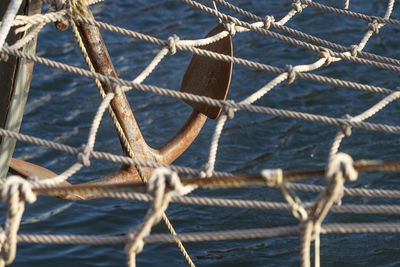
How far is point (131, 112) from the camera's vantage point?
2.54 meters

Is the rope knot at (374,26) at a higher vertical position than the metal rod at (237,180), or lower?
higher

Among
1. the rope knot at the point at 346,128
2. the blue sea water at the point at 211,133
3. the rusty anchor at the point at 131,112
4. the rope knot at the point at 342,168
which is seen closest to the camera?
the rope knot at the point at 342,168

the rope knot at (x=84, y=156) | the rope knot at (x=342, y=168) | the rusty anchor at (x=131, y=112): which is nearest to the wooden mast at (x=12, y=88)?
the rusty anchor at (x=131, y=112)

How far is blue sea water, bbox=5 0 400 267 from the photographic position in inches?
122

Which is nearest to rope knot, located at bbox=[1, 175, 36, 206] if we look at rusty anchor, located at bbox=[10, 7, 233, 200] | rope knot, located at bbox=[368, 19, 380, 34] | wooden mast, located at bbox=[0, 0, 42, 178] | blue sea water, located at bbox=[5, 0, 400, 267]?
rusty anchor, located at bbox=[10, 7, 233, 200]

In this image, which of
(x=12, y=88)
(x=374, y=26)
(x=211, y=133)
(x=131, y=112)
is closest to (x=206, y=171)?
(x=131, y=112)

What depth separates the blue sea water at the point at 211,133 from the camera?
3.09 m

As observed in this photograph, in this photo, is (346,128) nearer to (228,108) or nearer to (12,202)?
(228,108)

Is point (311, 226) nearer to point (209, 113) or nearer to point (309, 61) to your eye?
point (209, 113)

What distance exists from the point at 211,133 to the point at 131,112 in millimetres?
1720

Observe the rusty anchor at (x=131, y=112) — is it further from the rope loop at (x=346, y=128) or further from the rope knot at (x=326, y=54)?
the rope loop at (x=346, y=128)

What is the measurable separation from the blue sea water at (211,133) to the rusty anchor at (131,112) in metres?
0.60

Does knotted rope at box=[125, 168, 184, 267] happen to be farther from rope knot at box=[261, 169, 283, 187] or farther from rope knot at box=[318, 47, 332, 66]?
rope knot at box=[318, 47, 332, 66]

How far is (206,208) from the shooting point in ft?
11.3
